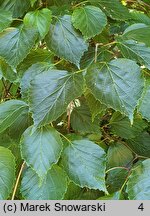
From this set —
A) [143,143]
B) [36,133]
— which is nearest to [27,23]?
[36,133]

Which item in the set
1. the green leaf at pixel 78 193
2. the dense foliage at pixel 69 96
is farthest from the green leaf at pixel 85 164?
the green leaf at pixel 78 193

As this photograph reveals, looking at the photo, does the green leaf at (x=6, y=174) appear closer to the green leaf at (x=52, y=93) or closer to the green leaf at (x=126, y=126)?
the green leaf at (x=52, y=93)

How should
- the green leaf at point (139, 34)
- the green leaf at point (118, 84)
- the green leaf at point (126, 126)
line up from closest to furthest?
the green leaf at point (118, 84) < the green leaf at point (139, 34) < the green leaf at point (126, 126)

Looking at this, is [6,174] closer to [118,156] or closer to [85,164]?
[85,164]

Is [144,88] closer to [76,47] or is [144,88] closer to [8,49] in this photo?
[76,47]

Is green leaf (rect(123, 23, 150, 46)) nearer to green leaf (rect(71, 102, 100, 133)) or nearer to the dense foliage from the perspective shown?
the dense foliage
